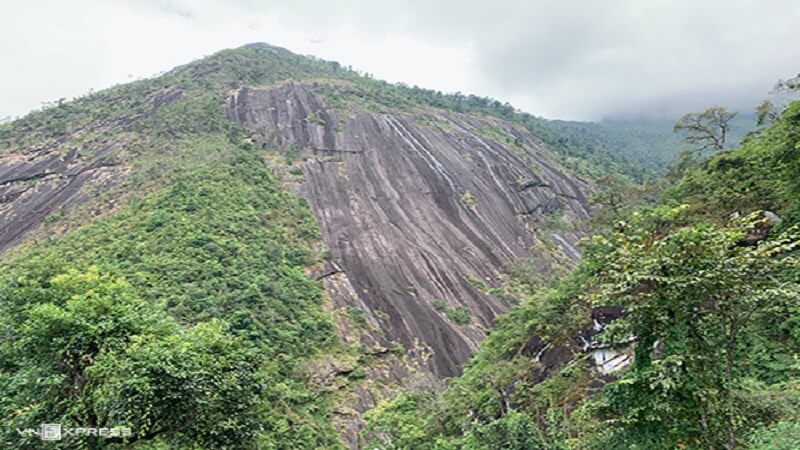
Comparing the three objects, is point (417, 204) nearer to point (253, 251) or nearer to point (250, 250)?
point (253, 251)

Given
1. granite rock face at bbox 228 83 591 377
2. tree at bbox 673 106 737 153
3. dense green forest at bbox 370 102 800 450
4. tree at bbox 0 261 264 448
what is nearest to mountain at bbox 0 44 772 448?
tree at bbox 0 261 264 448

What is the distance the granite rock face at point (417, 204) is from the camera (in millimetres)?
27109

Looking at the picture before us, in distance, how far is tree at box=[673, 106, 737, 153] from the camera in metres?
22.0

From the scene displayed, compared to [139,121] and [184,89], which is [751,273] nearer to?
[139,121]

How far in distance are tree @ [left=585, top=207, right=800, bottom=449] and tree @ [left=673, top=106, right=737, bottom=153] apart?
20878mm

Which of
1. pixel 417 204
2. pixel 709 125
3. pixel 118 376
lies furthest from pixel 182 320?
pixel 709 125

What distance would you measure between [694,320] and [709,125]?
22.8 m

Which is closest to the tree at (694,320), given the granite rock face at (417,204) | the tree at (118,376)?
the tree at (118,376)

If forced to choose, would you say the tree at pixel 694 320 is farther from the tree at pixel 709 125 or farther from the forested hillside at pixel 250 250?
the tree at pixel 709 125

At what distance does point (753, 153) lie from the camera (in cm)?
1324

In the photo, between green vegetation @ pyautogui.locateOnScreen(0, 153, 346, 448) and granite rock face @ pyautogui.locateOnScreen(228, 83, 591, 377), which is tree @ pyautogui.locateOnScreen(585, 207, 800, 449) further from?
granite rock face @ pyautogui.locateOnScreen(228, 83, 591, 377)

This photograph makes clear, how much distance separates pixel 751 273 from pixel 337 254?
26.4 m

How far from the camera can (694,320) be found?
4746 mm

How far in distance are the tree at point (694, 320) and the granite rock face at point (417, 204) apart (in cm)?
1979
